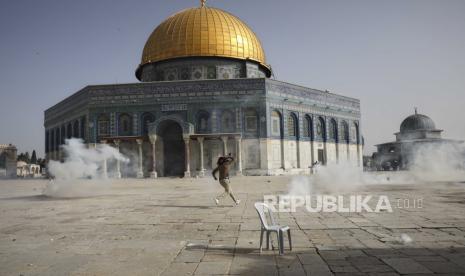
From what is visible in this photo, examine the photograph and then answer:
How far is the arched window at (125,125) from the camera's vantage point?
33.7 m

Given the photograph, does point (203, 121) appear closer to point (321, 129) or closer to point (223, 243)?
point (321, 129)

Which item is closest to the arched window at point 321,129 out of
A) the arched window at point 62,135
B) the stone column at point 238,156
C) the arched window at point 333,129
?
the arched window at point 333,129

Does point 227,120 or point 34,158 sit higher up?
point 227,120

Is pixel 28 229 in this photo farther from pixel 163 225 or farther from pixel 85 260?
pixel 85 260

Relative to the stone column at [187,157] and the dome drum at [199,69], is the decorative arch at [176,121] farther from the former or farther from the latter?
the dome drum at [199,69]

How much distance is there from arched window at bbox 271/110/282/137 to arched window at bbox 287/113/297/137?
119cm

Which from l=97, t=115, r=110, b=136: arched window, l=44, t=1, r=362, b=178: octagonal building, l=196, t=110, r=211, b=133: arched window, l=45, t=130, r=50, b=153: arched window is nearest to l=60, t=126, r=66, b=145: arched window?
l=44, t=1, r=362, b=178: octagonal building

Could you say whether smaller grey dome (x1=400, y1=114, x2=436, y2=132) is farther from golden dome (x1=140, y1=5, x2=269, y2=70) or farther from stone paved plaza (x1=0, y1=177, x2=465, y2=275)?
stone paved plaza (x1=0, y1=177, x2=465, y2=275)

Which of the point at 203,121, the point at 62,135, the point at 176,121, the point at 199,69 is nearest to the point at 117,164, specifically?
the point at 176,121

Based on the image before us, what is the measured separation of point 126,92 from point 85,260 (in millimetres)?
29693

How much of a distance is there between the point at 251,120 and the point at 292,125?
14.9 feet

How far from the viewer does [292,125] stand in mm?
35375

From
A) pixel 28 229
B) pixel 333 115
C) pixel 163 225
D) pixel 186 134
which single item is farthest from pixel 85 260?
pixel 333 115

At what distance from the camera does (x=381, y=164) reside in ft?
168
